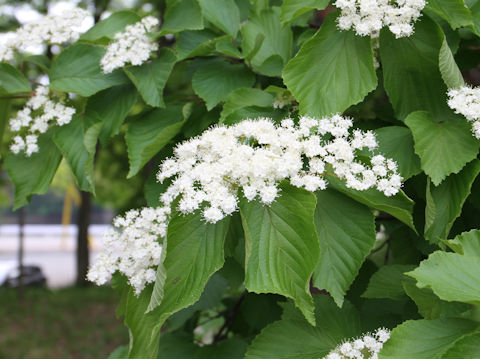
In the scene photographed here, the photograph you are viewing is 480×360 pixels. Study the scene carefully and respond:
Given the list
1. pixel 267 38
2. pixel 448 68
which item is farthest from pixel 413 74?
pixel 267 38

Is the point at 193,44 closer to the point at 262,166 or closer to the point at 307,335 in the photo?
the point at 262,166

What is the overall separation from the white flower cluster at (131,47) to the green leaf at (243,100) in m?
0.34

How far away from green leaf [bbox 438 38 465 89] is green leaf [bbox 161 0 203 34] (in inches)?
26.1

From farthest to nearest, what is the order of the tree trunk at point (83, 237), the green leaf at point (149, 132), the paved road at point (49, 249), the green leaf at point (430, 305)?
1. the paved road at point (49, 249)
2. the tree trunk at point (83, 237)
3. the green leaf at point (149, 132)
4. the green leaf at point (430, 305)

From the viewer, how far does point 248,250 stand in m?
0.98

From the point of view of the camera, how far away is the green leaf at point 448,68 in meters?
1.11

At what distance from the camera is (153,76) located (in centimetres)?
151

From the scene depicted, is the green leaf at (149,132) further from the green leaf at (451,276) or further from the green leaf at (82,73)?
the green leaf at (451,276)

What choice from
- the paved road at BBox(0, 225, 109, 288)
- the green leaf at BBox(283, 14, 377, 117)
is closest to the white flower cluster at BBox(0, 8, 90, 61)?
the green leaf at BBox(283, 14, 377, 117)

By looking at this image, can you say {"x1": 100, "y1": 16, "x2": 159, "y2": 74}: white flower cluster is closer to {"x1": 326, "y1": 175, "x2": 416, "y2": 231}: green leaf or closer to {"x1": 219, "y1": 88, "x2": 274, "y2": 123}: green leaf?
{"x1": 219, "y1": 88, "x2": 274, "y2": 123}: green leaf

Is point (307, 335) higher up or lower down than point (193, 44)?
lower down

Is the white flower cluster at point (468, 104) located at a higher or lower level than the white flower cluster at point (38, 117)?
higher

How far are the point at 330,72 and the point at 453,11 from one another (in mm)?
292

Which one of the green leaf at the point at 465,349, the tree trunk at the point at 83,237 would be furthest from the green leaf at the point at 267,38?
the tree trunk at the point at 83,237
